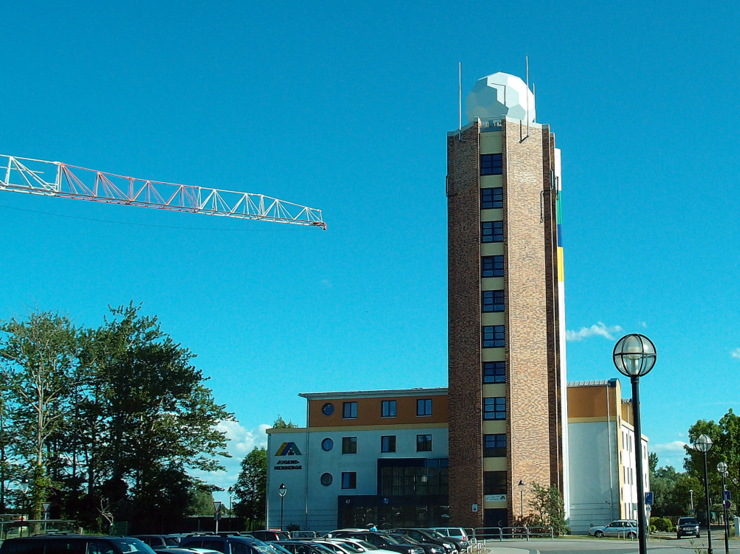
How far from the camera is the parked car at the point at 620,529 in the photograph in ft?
196

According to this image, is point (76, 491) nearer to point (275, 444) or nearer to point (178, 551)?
point (275, 444)

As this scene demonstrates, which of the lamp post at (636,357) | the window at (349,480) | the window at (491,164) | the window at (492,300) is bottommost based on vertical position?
the window at (349,480)

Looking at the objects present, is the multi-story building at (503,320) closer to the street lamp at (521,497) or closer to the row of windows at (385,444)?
the street lamp at (521,497)

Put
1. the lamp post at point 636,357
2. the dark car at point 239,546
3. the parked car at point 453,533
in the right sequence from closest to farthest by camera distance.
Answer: the lamp post at point 636,357 < the dark car at point 239,546 < the parked car at point 453,533

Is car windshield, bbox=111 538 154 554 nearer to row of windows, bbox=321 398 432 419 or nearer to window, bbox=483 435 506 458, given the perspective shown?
→ window, bbox=483 435 506 458

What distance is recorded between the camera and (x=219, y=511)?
3803cm

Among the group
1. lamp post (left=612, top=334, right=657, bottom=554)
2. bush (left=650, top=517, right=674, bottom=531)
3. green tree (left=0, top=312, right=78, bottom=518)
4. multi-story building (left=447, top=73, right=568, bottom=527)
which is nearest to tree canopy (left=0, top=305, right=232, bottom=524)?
green tree (left=0, top=312, right=78, bottom=518)

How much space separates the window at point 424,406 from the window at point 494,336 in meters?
8.93

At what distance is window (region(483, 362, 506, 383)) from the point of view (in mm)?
62781

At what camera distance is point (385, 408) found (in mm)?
70625

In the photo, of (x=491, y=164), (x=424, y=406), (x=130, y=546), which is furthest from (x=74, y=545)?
(x=424, y=406)

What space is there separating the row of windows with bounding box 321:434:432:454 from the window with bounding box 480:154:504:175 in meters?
20.7

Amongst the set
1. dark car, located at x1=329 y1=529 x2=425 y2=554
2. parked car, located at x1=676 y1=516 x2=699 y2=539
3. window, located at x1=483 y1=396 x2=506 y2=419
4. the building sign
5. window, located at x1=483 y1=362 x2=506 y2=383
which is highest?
window, located at x1=483 y1=362 x2=506 y2=383

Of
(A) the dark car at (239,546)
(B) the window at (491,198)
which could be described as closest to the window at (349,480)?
(B) the window at (491,198)
